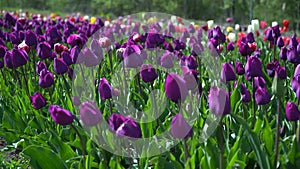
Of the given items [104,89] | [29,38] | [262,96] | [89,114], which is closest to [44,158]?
[104,89]

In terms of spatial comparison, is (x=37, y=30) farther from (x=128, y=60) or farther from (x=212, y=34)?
(x=128, y=60)

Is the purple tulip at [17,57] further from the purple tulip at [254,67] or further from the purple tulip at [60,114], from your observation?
the purple tulip at [254,67]

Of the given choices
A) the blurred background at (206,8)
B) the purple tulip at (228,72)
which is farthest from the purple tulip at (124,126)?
the blurred background at (206,8)

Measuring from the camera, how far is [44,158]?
2131mm

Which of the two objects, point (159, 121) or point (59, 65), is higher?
point (59, 65)

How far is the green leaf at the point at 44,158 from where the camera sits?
A: 83.3 inches

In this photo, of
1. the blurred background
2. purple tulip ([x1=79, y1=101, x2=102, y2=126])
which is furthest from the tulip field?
the blurred background

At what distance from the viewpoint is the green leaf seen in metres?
2.12

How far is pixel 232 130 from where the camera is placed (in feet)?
7.97

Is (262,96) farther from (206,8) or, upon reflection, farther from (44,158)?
(206,8)

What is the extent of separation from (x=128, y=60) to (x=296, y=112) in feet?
3.64

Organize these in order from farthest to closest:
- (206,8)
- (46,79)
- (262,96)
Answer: (206,8) < (46,79) < (262,96)

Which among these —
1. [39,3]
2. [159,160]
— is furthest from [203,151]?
[39,3]

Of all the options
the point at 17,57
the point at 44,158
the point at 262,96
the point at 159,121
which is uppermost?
the point at 17,57
